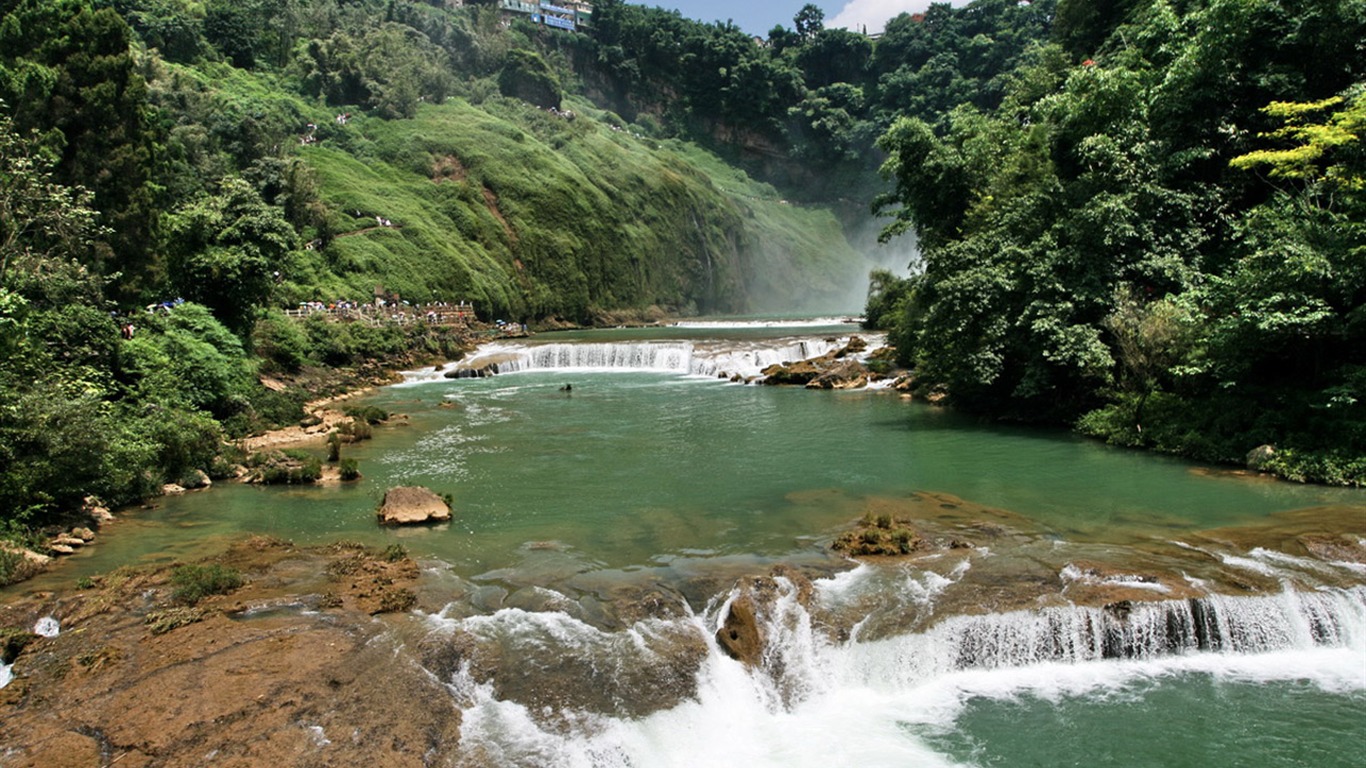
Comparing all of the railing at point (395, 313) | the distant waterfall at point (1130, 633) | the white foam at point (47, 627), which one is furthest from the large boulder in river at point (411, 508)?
the railing at point (395, 313)

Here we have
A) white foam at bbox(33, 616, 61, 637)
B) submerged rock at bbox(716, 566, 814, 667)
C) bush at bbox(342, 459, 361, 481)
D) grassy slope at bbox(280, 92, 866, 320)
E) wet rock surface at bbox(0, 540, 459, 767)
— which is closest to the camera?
wet rock surface at bbox(0, 540, 459, 767)

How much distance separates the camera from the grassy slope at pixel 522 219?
160 feet

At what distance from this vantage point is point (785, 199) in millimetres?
125875

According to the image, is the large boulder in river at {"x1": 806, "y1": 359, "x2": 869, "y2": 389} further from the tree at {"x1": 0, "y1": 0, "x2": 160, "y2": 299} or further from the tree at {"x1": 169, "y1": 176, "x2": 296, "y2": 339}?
the tree at {"x1": 0, "y1": 0, "x2": 160, "y2": 299}

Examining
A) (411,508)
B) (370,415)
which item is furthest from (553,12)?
(411,508)

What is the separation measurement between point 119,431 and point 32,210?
21.0 feet

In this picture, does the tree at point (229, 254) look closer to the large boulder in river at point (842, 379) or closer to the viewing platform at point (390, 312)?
the viewing platform at point (390, 312)

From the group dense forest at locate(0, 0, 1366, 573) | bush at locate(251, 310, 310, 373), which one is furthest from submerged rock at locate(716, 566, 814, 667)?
bush at locate(251, 310, 310, 373)

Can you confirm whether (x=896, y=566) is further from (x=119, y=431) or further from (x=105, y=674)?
(x=119, y=431)

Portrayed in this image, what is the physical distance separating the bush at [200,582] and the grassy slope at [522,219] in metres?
32.2

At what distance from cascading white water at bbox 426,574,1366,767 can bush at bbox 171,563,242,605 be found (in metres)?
3.42

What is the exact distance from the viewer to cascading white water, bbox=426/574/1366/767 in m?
8.53

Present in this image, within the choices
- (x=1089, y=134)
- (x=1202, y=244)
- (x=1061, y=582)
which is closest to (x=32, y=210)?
(x=1061, y=582)

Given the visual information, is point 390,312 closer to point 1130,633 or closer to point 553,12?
point 1130,633
